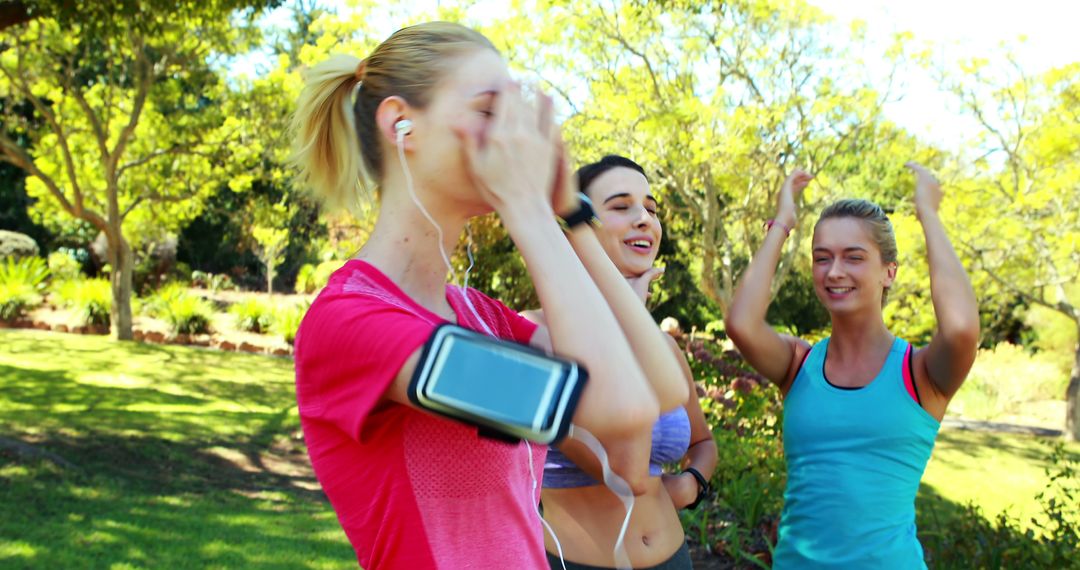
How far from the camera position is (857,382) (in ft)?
9.11

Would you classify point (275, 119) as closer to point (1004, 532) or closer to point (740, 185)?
point (740, 185)

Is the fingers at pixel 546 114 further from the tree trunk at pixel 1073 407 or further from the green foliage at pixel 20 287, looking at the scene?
the green foliage at pixel 20 287

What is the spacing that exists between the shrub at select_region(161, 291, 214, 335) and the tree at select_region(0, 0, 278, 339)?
58.7 inches

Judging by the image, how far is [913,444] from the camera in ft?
8.77

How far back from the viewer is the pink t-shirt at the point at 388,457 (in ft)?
4.18

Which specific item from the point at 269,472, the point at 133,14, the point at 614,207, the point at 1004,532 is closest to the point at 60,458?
the point at 269,472

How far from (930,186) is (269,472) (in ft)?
24.7

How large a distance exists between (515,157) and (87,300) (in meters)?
21.3

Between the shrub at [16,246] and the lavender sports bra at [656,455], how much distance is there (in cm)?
2538

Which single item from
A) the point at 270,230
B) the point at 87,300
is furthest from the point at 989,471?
the point at 270,230

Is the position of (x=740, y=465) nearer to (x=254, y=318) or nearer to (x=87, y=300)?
(x=254, y=318)

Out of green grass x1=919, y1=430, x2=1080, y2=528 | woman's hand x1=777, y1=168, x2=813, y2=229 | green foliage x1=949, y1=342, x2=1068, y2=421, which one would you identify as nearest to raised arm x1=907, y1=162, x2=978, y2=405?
woman's hand x1=777, y1=168, x2=813, y2=229

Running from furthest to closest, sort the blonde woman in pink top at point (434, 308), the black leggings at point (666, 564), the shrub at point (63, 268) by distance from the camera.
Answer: the shrub at point (63, 268), the black leggings at point (666, 564), the blonde woman in pink top at point (434, 308)

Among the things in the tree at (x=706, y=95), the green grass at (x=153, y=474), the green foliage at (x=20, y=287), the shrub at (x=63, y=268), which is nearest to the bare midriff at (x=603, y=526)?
the green grass at (x=153, y=474)
